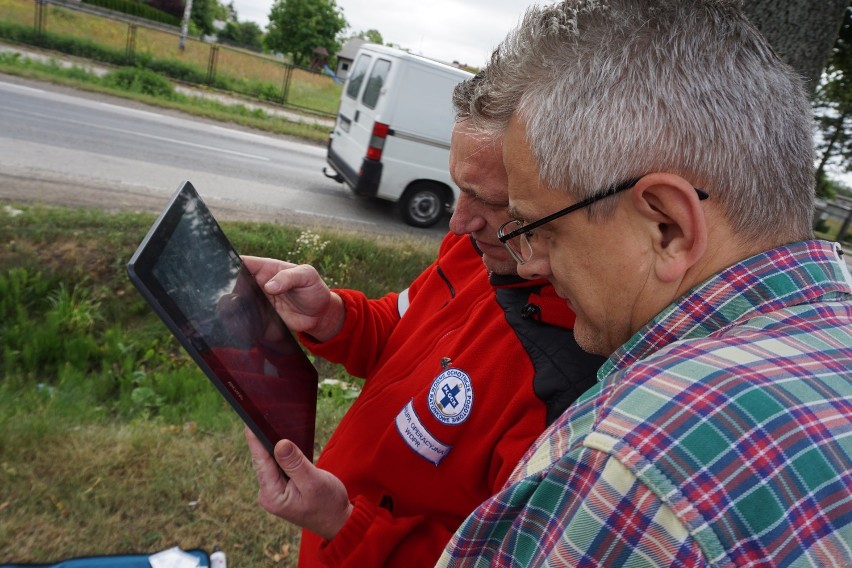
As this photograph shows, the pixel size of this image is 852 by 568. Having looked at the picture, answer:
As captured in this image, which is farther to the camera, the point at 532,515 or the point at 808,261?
the point at 808,261

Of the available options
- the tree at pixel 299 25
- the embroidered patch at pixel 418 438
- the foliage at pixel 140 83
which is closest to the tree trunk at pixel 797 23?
the embroidered patch at pixel 418 438

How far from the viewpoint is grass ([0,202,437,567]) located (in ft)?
8.19

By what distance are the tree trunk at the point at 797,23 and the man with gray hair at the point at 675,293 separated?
213cm

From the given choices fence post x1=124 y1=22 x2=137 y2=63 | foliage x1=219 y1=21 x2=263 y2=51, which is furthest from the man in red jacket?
foliage x1=219 y1=21 x2=263 y2=51

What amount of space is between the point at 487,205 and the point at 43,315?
3.75 meters

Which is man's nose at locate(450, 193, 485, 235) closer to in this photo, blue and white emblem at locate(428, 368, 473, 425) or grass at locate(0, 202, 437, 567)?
blue and white emblem at locate(428, 368, 473, 425)

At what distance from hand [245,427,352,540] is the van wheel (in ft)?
25.7

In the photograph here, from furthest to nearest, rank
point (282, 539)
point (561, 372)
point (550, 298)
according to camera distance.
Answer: point (282, 539), point (550, 298), point (561, 372)

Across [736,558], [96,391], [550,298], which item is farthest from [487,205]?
[96,391]

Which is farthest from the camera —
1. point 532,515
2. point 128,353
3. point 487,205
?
point 128,353

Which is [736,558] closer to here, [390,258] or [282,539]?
[282,539]

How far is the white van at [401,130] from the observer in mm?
8234

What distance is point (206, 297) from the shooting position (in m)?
1.29

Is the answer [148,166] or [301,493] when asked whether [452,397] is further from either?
[148,166]
